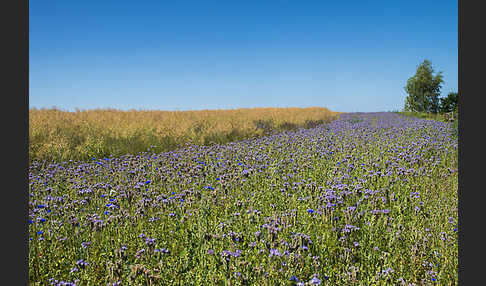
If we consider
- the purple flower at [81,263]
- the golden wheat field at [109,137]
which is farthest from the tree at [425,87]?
the purple flower at [81,263]

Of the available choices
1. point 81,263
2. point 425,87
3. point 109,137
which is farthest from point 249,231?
point 425,87

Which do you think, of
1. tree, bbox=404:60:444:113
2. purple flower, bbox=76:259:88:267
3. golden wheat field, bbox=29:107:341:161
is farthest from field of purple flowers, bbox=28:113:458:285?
tree, bbox=404:60:444:113

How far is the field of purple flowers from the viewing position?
248cm

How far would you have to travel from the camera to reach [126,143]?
9508 millimetres

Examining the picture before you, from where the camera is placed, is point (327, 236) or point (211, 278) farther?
point (327, 236)

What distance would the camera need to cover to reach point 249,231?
3262mm

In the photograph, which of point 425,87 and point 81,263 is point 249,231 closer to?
point 81,263

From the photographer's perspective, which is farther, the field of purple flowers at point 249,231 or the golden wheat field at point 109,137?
the golden wheat field at point 109,137

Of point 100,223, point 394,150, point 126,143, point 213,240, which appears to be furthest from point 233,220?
point 126,143

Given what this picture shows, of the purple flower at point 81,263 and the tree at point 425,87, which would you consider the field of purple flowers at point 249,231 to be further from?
the tree at point 425,87

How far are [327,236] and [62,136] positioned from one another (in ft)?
27.8

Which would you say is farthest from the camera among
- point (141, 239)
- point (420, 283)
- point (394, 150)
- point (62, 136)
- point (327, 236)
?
point (62, 136)

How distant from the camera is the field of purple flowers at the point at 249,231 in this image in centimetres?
248
